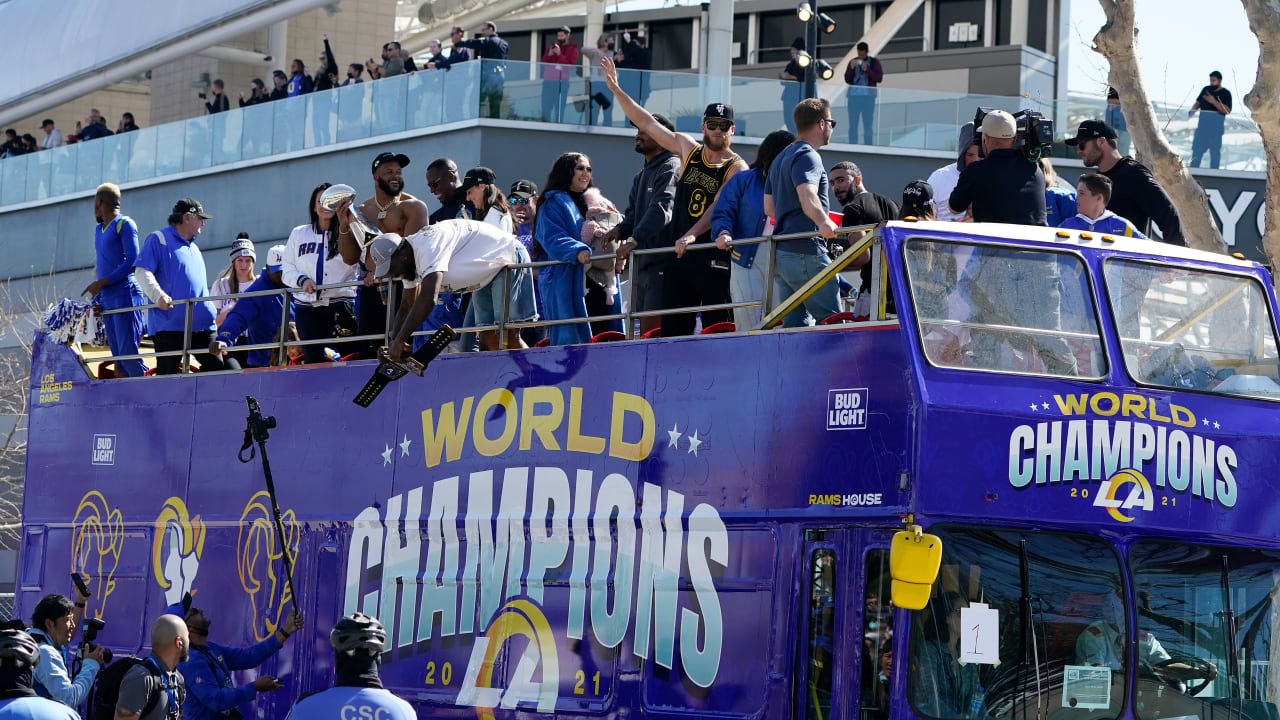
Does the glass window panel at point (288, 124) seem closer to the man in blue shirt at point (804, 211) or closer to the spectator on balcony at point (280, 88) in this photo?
the spectator on balcony at point (280, 88)

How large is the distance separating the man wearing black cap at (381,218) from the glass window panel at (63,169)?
21655mm

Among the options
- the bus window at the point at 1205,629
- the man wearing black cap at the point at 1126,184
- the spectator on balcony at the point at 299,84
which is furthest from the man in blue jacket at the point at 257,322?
the spectator on balcony at the point at 299,84

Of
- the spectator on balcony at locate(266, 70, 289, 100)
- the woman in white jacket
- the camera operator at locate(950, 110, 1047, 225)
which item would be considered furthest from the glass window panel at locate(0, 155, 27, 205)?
the camera operator at locate(950, 110, 1047, 225)

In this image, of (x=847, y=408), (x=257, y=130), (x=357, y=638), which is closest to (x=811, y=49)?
(x=257, y=130)

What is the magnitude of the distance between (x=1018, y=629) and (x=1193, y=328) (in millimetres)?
1821

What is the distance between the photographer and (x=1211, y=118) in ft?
87.5

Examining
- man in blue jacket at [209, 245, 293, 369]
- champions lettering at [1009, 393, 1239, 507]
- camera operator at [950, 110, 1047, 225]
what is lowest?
champions lettering at [1009, 393, 1239, 507]

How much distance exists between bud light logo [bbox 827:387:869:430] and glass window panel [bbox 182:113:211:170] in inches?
937

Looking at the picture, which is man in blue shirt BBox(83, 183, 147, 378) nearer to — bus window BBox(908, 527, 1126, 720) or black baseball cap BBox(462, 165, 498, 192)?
black baseball cap BBox(462, 165, 498, 192)

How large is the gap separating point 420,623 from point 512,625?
0.81 meters

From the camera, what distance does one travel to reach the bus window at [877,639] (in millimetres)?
8523

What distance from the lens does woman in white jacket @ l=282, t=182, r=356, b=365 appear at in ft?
43.9

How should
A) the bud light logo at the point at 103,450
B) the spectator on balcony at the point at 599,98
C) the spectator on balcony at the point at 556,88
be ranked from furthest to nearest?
the spectator on balcony at the point at 556,88, the spectator on balcony at the point at 599,98, the bud light logo at the point at 103,450

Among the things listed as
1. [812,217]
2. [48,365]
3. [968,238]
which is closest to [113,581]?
[48,365]
